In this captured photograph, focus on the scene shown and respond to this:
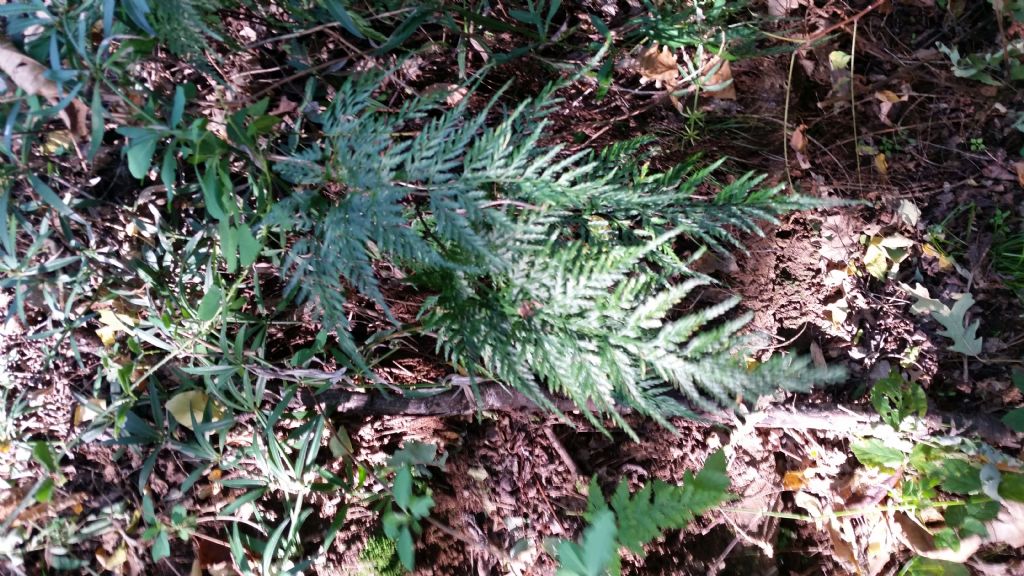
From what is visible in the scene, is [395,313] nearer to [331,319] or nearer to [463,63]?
[331,319]

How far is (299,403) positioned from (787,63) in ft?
6.22

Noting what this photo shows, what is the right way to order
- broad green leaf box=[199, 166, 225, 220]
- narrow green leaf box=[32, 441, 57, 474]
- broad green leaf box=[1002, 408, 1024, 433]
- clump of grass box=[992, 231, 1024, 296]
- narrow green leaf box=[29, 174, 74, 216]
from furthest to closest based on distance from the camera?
clump of grass box=[992, 231, 1024, 296], broad green leaf box=[1002, 408, 1024, 433], narrow green leaf box=[32, 441, 57, 474], narrow green leaf box=[29, 174, 74, 216], broad green leaf box=[199, 166, 225, 220]

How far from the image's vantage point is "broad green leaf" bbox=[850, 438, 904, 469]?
6.37ft

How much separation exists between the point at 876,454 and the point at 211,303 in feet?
6.47

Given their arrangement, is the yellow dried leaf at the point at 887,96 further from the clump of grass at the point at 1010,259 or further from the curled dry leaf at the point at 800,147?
the clump of grass at the point at 1010,259

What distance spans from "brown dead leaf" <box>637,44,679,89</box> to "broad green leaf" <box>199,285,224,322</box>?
54.3 inches

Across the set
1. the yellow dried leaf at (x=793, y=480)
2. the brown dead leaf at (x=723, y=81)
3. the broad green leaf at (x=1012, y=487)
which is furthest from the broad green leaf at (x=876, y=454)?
the brown dead leaf at (x=723, y=81)

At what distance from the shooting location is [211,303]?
150 centimetres

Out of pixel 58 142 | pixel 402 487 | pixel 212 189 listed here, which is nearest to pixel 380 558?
pixel 402 487

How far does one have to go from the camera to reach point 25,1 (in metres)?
1.24

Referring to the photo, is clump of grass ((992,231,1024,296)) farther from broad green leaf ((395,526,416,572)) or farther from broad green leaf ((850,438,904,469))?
broad green leaf ((395,526,416,572))

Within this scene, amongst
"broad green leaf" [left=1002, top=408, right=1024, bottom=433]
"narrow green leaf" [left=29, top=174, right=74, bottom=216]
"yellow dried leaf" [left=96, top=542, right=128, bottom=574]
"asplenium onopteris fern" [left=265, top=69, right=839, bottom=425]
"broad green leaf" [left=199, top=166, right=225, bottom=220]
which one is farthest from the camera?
"broad green leaf" [left=1002, top=408, right=1024, bottom=433]

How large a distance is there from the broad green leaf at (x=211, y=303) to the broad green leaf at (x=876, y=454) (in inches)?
75.1

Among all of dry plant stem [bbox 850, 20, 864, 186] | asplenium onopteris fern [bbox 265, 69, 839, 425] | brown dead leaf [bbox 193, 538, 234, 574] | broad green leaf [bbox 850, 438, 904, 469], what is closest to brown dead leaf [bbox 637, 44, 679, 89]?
dry plant stem [bbox 850, 20, 864, 186]
